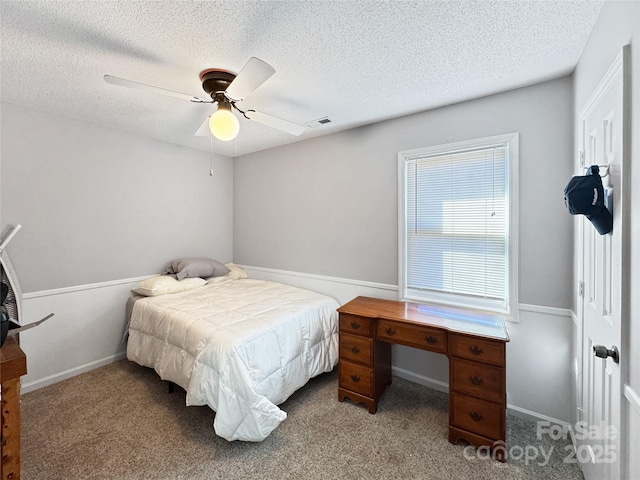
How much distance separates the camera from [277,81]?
1.97 meters

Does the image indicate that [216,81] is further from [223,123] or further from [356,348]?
[356,348]

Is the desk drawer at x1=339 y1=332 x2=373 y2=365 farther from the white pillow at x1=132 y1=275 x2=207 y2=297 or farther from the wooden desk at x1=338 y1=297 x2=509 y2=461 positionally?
the white pillow at x1=132 y1=275 x2=207 y2=297

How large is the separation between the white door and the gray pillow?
11.1 ft

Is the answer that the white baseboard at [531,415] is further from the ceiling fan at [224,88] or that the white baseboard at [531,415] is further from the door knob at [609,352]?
the ceiling fan at [224,88]

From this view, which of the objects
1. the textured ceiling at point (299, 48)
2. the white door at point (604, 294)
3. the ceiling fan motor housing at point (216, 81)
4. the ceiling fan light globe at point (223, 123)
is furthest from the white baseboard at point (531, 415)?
the ceiling fan motor housing at point (216, 81)

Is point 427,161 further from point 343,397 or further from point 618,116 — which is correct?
point 343,397

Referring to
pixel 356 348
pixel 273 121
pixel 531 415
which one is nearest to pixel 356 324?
pixel 356 348

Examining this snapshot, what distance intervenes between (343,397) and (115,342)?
253 centimetres

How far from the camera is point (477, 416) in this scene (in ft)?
5.74

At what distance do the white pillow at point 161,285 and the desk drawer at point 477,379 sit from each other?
2.70 m

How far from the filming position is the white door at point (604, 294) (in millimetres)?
1066

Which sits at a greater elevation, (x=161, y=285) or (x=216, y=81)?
(x=216, y=81)

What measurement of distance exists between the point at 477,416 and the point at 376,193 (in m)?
1.94

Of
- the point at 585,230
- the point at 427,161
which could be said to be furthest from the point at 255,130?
the point at 585,230
